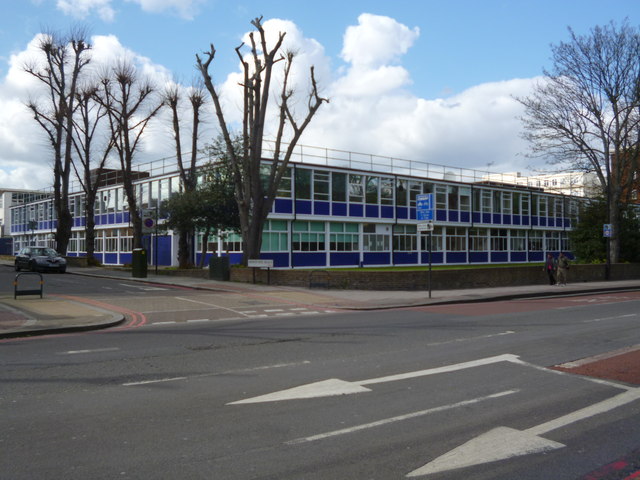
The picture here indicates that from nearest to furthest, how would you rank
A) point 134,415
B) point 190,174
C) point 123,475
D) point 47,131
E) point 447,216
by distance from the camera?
point 123,475, point 134,415, point 190,174, point 47,131, point 447,216

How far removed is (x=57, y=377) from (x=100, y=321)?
211 inches

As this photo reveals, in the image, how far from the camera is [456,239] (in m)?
48.5

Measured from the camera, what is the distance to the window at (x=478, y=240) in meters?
49.8

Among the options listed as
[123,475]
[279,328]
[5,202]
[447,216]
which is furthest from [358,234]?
[5,202]

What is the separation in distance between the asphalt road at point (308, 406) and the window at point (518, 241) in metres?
44.9

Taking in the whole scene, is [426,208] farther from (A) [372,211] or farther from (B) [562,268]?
(A) [372,211]

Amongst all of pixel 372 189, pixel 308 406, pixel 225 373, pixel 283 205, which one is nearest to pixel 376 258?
pixel 372 189

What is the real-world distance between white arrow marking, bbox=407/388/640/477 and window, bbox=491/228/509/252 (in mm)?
48189

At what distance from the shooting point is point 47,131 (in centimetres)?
4028

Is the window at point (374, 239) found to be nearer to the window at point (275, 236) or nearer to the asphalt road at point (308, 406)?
the window at point (275, 236)

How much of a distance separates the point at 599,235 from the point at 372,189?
52.9 ft

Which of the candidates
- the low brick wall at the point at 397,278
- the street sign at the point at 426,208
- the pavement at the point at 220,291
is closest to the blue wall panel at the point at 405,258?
the low brick wall at the point at 397,278

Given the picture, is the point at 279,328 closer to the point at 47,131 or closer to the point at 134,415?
the point at 134,415

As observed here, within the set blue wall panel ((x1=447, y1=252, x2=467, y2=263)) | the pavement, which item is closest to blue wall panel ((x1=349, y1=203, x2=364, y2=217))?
blue wall panel ((x1=447, y1=252, x2=467, y2=263))
